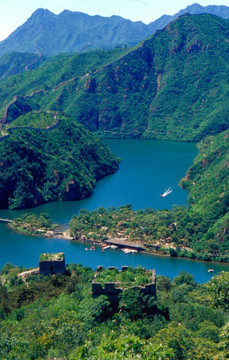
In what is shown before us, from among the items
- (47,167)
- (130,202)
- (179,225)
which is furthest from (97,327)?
(47,167)

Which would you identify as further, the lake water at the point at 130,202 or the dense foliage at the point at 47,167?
the dense foliage at the point at 47,167

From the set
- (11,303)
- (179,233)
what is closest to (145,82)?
(179,233)

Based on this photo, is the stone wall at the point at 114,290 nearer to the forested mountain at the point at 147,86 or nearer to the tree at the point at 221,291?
the tree at the point at 221,291

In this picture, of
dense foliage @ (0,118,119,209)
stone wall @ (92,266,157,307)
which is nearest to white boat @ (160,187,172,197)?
dense foliage @ (0,118,119,209)

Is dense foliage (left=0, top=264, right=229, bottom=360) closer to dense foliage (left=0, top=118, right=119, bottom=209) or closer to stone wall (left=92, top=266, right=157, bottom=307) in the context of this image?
stone wall (left=92, top=266, right=157, bottom=307)

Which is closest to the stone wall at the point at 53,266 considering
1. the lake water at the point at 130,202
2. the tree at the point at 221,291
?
the lake water at the point at 130,202
